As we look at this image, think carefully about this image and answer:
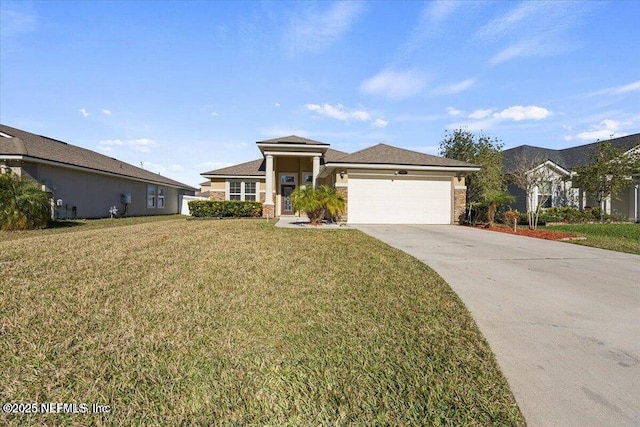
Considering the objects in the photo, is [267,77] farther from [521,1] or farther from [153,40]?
[521,1]

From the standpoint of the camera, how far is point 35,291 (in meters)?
4.14

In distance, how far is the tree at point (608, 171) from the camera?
18234mm

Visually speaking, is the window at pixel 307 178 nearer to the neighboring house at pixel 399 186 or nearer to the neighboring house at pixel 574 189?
the neighboring house at pixel 399 186

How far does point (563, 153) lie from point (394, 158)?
1973 cm

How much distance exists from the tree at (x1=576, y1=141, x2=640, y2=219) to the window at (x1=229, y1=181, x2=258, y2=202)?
21698 millimetres

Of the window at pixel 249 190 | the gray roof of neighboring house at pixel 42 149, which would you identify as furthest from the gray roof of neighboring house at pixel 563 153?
the gray roof of neighboring house at pixel 42 149

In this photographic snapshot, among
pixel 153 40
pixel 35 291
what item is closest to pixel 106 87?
pixel 153 40

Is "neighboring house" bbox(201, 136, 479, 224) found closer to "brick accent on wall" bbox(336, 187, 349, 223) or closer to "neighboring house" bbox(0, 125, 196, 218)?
"brick accent on wall" bbox(336, 187, 349, 223)

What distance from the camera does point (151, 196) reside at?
27516 millimetres

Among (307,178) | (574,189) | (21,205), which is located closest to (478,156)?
(574,189)

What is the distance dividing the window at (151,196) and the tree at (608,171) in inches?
1292

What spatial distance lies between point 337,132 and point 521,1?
1378 centimetres

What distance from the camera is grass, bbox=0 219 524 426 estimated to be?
2080 millimetres

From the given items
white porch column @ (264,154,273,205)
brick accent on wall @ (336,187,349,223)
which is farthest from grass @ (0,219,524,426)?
white porch column @ (264,154,273,205)
